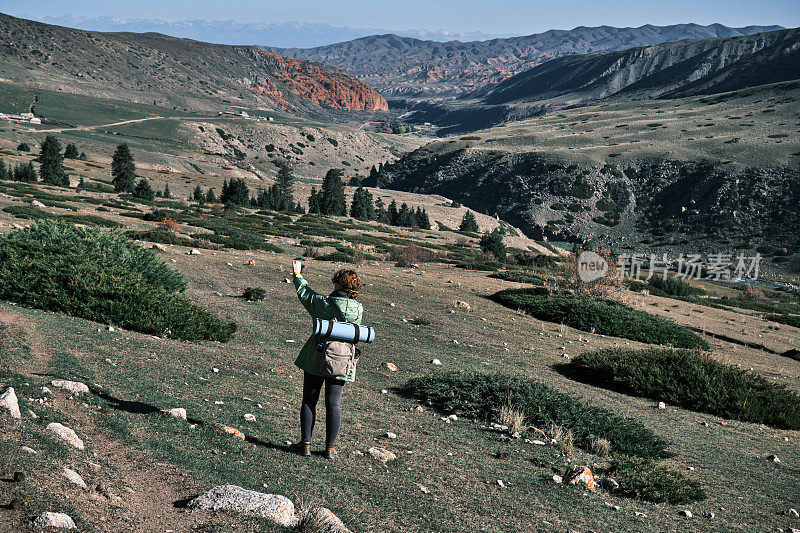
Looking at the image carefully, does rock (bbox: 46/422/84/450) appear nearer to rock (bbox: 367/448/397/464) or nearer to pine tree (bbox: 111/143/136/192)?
rock (bbox: 367/448/397/464)

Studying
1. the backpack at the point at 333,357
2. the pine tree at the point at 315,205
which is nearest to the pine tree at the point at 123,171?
the pine tree at the point at 315,205

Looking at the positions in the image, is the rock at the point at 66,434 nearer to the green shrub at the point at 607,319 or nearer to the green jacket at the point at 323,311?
the green jacket at the point at 323,311

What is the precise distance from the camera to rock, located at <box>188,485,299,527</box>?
4676 millimetres

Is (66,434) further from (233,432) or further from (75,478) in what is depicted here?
(233,432)

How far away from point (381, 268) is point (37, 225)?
17885mm

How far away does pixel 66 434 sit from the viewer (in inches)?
211

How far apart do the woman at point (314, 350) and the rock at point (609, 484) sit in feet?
11.2

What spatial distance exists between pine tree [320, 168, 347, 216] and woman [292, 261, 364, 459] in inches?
2729

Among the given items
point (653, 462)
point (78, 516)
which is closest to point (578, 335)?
point (653, 462)

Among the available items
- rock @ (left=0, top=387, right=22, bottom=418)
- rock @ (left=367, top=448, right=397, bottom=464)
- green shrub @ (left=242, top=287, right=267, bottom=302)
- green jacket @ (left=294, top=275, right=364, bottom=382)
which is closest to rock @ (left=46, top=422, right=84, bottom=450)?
rock @ (left=0, top=387, right=22, bottom=418)

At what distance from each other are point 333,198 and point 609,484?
231 ft

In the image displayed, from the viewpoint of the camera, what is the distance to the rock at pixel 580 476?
23.0 feet

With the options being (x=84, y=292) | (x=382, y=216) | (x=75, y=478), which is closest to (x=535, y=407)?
(x=75, y=478)

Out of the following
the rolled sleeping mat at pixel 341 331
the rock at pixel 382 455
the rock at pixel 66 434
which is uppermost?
the rolled sleeping mat at pixel 341 331
